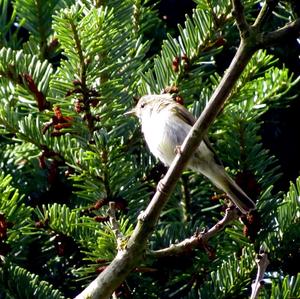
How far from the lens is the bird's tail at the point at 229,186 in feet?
8.80

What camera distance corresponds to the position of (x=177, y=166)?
233cm

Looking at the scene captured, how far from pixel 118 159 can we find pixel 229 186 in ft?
1.65

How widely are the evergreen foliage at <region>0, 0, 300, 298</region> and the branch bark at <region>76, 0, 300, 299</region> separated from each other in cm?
7

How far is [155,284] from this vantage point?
2861 mm

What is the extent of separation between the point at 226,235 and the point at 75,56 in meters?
0.79

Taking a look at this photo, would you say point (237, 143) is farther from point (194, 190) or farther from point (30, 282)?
point (30, 282)

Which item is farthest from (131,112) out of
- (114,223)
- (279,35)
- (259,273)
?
(279,35)

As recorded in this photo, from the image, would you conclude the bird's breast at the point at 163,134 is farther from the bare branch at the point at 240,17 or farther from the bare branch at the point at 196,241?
the bare branch at the point at 240,17

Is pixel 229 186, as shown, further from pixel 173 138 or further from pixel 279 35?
pixel 279 35

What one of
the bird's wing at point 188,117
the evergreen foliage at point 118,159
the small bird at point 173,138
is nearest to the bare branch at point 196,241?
the evergreen foliage at point 118,159

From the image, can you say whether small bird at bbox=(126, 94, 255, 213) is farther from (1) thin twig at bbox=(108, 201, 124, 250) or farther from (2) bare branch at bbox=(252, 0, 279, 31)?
(2) bare branch at bbox=(252, 0, 279, 31)

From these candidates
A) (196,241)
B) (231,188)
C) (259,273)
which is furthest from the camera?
(231,188)

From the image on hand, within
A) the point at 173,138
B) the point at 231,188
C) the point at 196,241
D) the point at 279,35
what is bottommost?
the point at 196,241

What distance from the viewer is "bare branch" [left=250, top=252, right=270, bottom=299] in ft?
7.34
